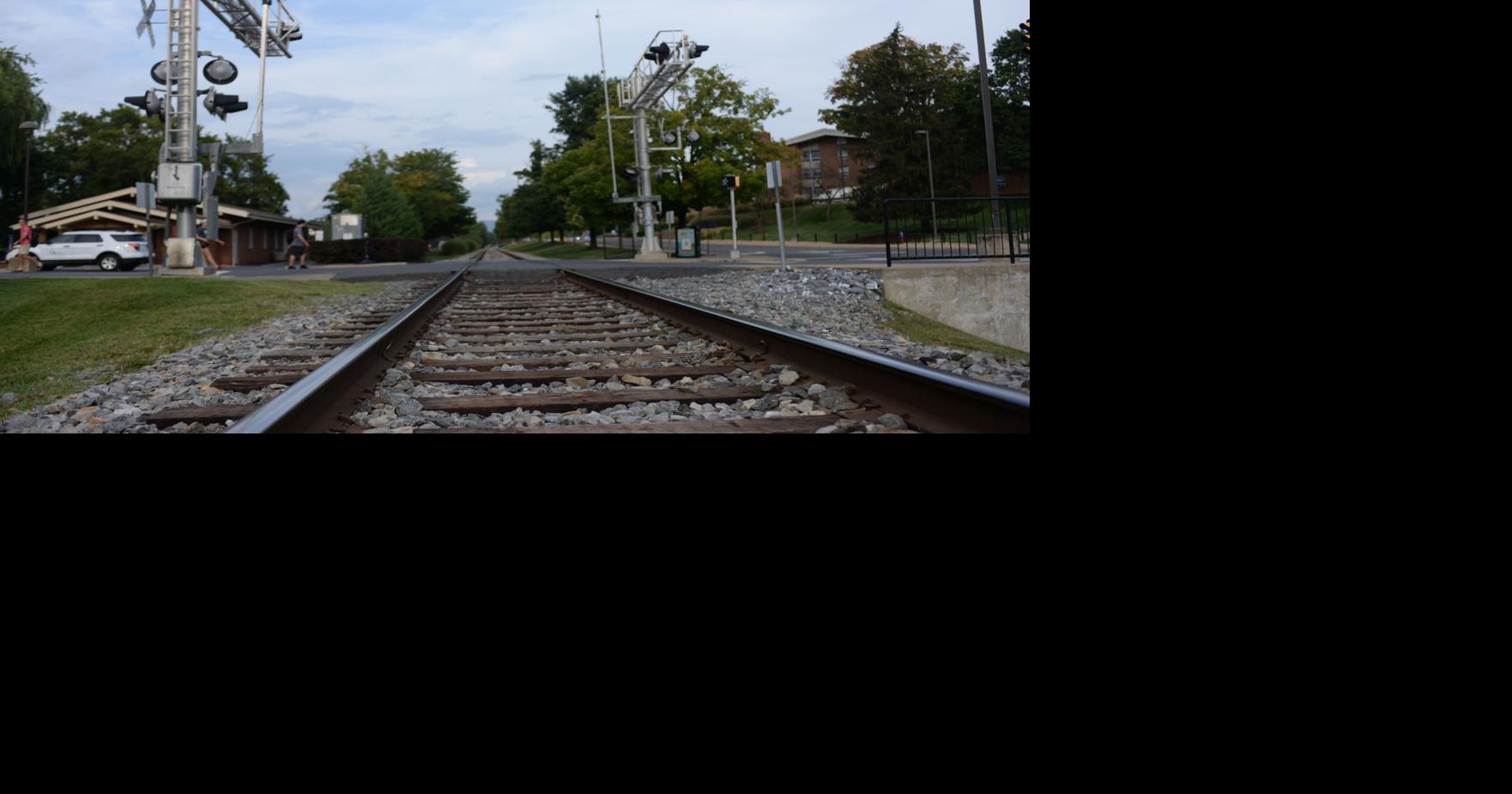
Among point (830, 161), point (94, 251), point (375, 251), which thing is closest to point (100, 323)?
point (94, 251)

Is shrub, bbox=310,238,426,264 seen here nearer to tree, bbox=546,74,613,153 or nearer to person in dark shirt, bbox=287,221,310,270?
person in dark shirt, bbox=287,221,310,270

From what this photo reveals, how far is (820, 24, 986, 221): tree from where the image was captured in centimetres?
382

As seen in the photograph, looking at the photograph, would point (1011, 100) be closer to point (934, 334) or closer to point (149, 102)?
point (149, 102)

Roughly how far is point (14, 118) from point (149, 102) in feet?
2.24

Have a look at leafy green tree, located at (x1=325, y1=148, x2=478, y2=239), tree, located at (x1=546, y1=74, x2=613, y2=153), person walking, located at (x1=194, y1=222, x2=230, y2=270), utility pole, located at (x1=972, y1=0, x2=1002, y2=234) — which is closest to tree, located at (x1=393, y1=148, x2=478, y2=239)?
leafy green tree, located at (x1=325, y1=148, x2=478, y2=239)

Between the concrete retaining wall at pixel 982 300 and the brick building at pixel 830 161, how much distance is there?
6.68ft

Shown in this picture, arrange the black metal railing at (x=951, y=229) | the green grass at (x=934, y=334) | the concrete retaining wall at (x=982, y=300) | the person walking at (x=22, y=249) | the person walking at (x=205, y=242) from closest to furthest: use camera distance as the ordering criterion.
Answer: the person walking at (x=22, y=249), the green grass at (x=934, y=334), the concrete retaining wall at (x=982, y=300), the black metal railing at (x=951, y=229), the person walking at (x=205, y=242)

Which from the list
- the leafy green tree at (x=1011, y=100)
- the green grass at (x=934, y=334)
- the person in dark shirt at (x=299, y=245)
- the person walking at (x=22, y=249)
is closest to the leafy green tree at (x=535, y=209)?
the person in dark shirt at (x=299, y=245)

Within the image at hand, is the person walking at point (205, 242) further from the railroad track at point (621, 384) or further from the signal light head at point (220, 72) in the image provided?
the signal light head at point (220, 72)

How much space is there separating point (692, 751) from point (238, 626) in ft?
3.38

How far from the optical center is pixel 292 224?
20.9 metres

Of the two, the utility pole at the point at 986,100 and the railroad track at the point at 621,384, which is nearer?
the utility pole at the point at 986,100

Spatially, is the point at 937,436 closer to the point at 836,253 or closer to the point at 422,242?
the point at 836,253

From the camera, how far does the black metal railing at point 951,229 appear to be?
29.2ft
